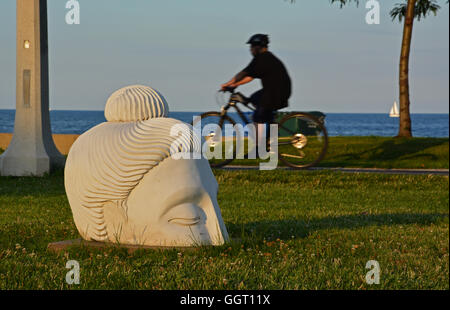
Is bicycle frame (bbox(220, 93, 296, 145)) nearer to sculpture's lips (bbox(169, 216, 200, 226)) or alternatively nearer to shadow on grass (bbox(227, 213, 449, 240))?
shadow on grass (bbox(227, 213, 449, 240))

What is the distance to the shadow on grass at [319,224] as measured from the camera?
8.13 m

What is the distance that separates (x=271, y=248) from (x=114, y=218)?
1833mm

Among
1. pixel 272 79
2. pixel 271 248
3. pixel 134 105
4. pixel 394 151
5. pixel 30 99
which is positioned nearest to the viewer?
pixel 134 105

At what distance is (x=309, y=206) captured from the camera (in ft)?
38.5

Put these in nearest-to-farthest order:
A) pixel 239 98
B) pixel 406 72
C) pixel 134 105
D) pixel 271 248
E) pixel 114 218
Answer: pixel 114 218 → pixel 134 105 → pixel 271 248 → pixel 239 98 → pixel 406 72

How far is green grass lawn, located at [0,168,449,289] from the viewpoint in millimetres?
5820

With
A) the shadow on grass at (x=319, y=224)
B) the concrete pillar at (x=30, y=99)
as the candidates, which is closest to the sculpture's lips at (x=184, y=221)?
the shadow on grass at (x=319, y=224)

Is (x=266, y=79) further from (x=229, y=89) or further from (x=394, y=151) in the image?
(x=394, y=151)

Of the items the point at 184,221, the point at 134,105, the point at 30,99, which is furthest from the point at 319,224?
the point at 30,99

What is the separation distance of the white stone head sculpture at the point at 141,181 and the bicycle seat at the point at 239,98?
264 inches

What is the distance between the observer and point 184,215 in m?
6.59

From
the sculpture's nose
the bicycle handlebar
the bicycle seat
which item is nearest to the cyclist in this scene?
the bicycle handlebar

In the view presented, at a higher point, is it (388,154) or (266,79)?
(266,79)

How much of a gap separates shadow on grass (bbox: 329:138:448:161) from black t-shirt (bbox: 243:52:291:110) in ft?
30.1
